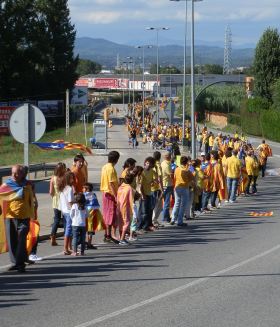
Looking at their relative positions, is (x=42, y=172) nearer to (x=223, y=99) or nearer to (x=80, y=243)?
(x=80, y=243)

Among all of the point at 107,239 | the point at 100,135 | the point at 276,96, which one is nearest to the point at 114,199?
the point at 107,239

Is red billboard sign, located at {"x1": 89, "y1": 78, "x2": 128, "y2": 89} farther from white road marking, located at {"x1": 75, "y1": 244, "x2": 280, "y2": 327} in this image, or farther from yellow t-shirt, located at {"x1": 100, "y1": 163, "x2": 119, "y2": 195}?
white road marking, located at {"x1": 75, "y1": 244, "x2": 280, "y2": 327}

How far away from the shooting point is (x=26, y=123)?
48.3 feet

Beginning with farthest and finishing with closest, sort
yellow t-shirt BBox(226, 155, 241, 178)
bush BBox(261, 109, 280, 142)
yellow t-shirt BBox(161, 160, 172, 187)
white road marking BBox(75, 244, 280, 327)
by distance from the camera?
bush BBox(261, 109, 280, 142) → yellow t-shirt BBox(226, 155, 241, 178) → yellow t-shirt BBox(161, 160, 172, 187) → white road marking BBox(75, 244, 280, 327)

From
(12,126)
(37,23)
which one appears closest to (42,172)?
(12,126)

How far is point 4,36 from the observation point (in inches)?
3447

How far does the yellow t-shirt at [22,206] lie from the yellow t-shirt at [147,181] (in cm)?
543

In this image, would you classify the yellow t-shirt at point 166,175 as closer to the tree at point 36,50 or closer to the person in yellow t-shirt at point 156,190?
the person in yellow t-shirt at point 156,190

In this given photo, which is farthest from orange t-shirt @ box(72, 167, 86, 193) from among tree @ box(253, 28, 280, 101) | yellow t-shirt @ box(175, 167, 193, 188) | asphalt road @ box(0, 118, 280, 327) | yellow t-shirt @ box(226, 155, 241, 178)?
tree @ box(253, 28, 280, 101)

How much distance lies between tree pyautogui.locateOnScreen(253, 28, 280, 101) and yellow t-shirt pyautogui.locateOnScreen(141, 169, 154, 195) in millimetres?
70476

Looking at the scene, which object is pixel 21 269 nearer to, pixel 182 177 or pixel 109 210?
pixel 109 210

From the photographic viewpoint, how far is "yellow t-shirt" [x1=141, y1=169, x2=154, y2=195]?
17328 mm

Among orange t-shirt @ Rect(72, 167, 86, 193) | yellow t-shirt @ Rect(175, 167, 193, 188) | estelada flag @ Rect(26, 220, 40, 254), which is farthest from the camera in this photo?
yellow t-shirt @ Rect(175, 167, 193, 188)

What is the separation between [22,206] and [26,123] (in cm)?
303
